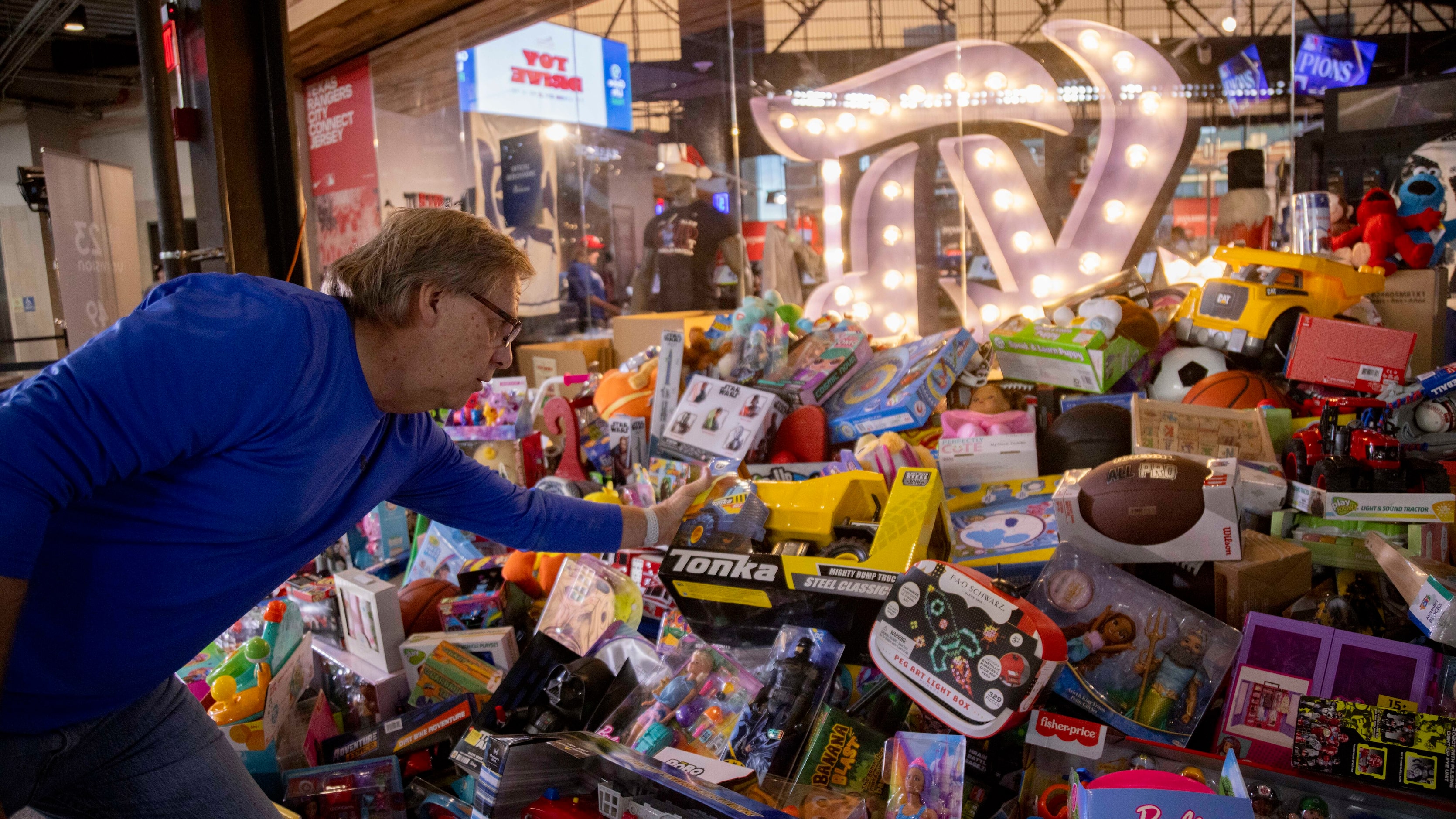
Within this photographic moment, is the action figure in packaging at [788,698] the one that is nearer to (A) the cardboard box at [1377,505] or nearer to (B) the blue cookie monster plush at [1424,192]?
(A) the cardboard box at [1377,505]

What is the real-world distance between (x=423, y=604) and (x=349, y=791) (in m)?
0.82

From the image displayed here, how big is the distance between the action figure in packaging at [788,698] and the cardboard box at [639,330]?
3664mm

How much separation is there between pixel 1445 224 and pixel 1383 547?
3.93 metres

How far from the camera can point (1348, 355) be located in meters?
2.80

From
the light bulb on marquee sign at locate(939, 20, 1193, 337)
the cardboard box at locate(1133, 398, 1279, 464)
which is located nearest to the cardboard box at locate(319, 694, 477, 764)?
the cardboard box at locate(1133, 398, 1279, 464)

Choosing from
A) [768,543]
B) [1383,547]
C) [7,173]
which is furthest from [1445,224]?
[7,173]

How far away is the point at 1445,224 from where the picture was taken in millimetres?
4715

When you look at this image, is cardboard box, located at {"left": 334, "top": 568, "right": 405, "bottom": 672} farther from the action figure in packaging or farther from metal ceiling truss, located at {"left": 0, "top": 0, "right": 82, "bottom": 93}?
metal ceiling truss, located at {"left": 0, "top": 0, "right": 82, "bottom": 93}

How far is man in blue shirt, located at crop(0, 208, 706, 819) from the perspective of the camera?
106 centimetres

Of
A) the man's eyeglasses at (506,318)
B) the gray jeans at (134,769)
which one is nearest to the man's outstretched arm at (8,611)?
the gray jeans at (134,769)

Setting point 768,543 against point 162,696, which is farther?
point 768,543

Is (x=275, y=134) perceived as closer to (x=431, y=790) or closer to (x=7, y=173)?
(x=431, y=790)

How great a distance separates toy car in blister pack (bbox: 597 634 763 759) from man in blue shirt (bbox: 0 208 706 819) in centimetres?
66

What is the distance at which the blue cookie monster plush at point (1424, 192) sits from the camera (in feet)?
15.4
